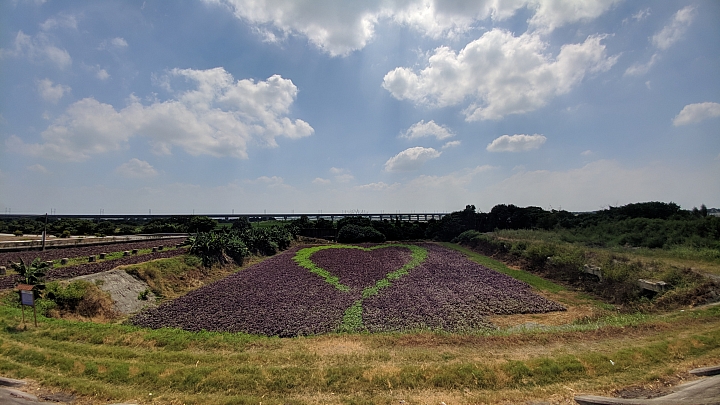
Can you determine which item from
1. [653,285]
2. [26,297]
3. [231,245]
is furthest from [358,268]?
[26,297]

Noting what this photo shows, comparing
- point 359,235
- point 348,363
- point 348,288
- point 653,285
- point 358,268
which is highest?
point 359,235

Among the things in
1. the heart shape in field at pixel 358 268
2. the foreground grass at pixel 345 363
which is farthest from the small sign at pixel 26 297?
the heart shape in field at pixel 358 268

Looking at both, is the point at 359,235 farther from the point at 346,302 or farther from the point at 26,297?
the point at 26,297

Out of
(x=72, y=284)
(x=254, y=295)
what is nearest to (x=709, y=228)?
(x=254, y=295)

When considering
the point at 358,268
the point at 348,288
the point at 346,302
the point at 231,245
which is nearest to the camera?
the point at 346,302

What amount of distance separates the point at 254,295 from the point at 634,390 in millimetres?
14173

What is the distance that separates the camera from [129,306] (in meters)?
13.5

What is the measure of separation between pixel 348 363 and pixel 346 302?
275 inches

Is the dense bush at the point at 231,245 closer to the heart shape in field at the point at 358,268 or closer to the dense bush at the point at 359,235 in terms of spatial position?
the heart shape in field at the point at 358,268

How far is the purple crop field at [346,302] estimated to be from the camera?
1111cm

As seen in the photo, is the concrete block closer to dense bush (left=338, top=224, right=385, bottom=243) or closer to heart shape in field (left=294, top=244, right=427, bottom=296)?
heart shape in field (left=294, top=244, right=427, bottom=296)

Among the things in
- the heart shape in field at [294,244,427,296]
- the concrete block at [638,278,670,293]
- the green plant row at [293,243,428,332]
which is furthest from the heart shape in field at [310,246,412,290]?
the concrete block at [638,278,670,293]

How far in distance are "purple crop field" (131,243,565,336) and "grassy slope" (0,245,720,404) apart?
165 centimetres

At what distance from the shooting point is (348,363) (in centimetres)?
723
